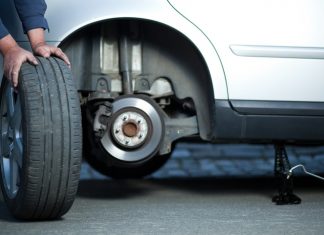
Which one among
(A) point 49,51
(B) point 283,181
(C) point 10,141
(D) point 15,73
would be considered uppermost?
(A) point 49,51

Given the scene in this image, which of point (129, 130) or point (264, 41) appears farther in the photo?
point (129, 130)

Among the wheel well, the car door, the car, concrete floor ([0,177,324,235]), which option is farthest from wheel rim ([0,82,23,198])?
the car door

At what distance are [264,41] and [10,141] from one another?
1.34m

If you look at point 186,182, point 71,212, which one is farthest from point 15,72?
point 186,182

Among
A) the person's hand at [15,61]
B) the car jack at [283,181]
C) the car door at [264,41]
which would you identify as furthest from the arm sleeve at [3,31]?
the car jack at [283,181]

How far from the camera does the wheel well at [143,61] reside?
5.61m

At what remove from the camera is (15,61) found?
16.3ft

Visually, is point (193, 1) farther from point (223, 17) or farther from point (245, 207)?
point (245, 207)

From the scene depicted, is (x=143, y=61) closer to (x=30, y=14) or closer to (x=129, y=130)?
(x=129, y=130)

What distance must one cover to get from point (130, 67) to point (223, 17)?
0.61 m

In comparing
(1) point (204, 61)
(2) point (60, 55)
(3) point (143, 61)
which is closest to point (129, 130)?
(3) point (143, 61)

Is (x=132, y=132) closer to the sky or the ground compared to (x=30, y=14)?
closer to the ground

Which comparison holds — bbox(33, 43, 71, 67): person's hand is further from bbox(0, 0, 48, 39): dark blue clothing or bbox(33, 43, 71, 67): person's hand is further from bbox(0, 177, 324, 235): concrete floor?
bbox(0, 177, 324, 235): concrete floor

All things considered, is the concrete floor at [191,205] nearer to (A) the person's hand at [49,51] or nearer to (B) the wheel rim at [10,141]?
(B) the wheel rim at [10,141]
